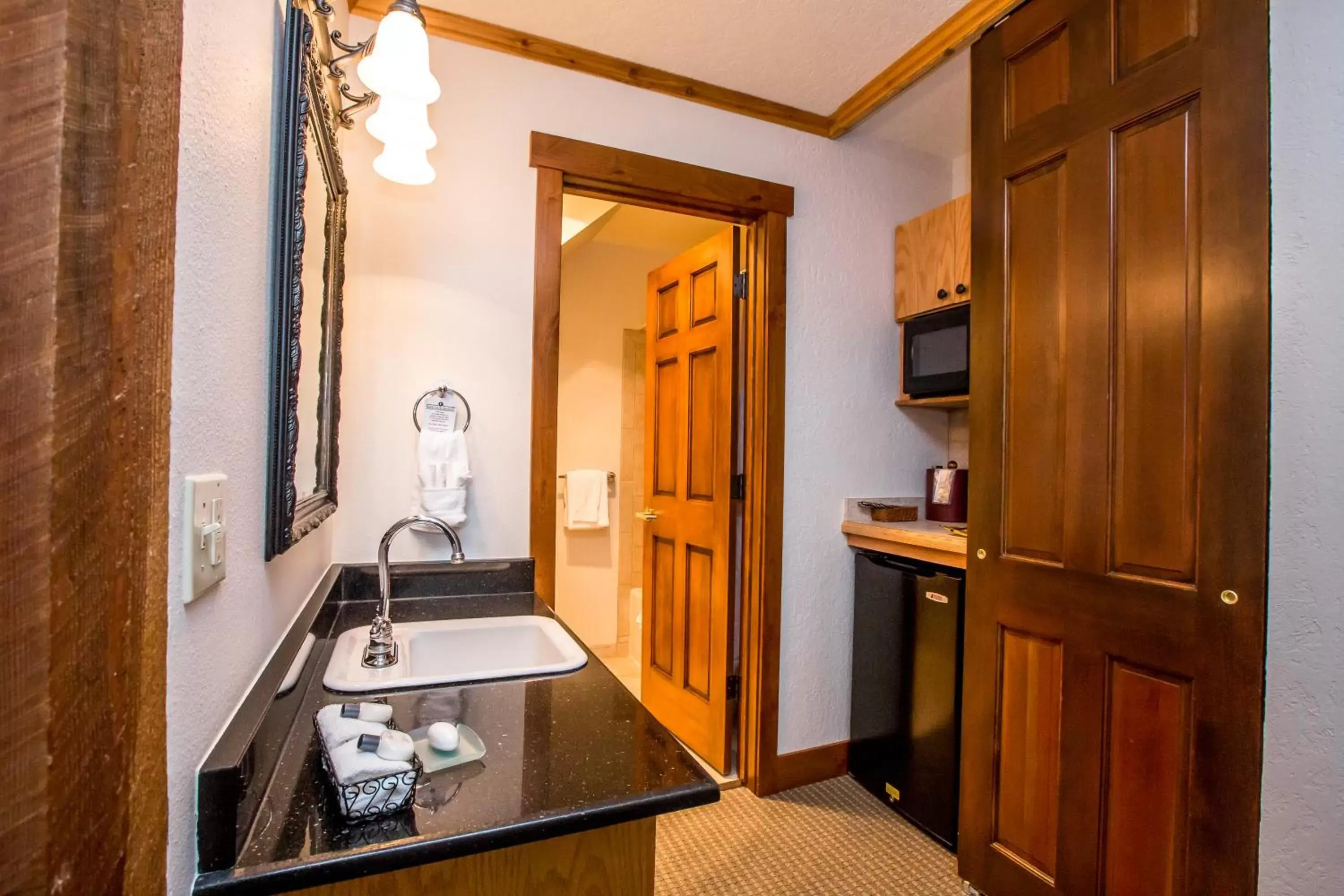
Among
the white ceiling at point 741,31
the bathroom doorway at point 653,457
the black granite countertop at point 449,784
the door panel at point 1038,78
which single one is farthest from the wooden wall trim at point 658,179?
the black granite countertop at point 449,784

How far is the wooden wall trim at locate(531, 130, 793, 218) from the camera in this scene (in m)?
2.00

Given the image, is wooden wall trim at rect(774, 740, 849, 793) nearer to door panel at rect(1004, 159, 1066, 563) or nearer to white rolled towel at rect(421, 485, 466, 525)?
door panel at rect(1004, 159, 1066, 563)

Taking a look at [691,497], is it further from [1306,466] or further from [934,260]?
[1306,466]

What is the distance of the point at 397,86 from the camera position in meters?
1.28

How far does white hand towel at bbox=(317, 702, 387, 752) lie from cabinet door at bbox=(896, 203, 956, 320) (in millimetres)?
2175

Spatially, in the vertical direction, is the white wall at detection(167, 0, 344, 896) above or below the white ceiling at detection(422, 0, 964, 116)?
below

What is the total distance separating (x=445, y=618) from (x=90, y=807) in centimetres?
124

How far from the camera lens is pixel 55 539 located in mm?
364

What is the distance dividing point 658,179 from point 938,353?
1.16m

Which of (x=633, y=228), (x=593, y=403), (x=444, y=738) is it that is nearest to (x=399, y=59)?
(x=444, y=738)

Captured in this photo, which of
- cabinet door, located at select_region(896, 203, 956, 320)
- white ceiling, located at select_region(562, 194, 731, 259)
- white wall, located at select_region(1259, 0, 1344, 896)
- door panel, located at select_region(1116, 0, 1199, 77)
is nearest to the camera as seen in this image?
white wall, located at select_region(1259, 0, 1344, 896)

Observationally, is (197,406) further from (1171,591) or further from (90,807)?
(1171,591)

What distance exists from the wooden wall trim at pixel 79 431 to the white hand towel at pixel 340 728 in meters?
0.31

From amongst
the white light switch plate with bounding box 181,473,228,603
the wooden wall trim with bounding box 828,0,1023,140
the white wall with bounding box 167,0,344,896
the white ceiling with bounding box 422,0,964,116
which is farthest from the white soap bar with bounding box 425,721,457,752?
the wooden wall trim with bounding box 828,0,1023,140
